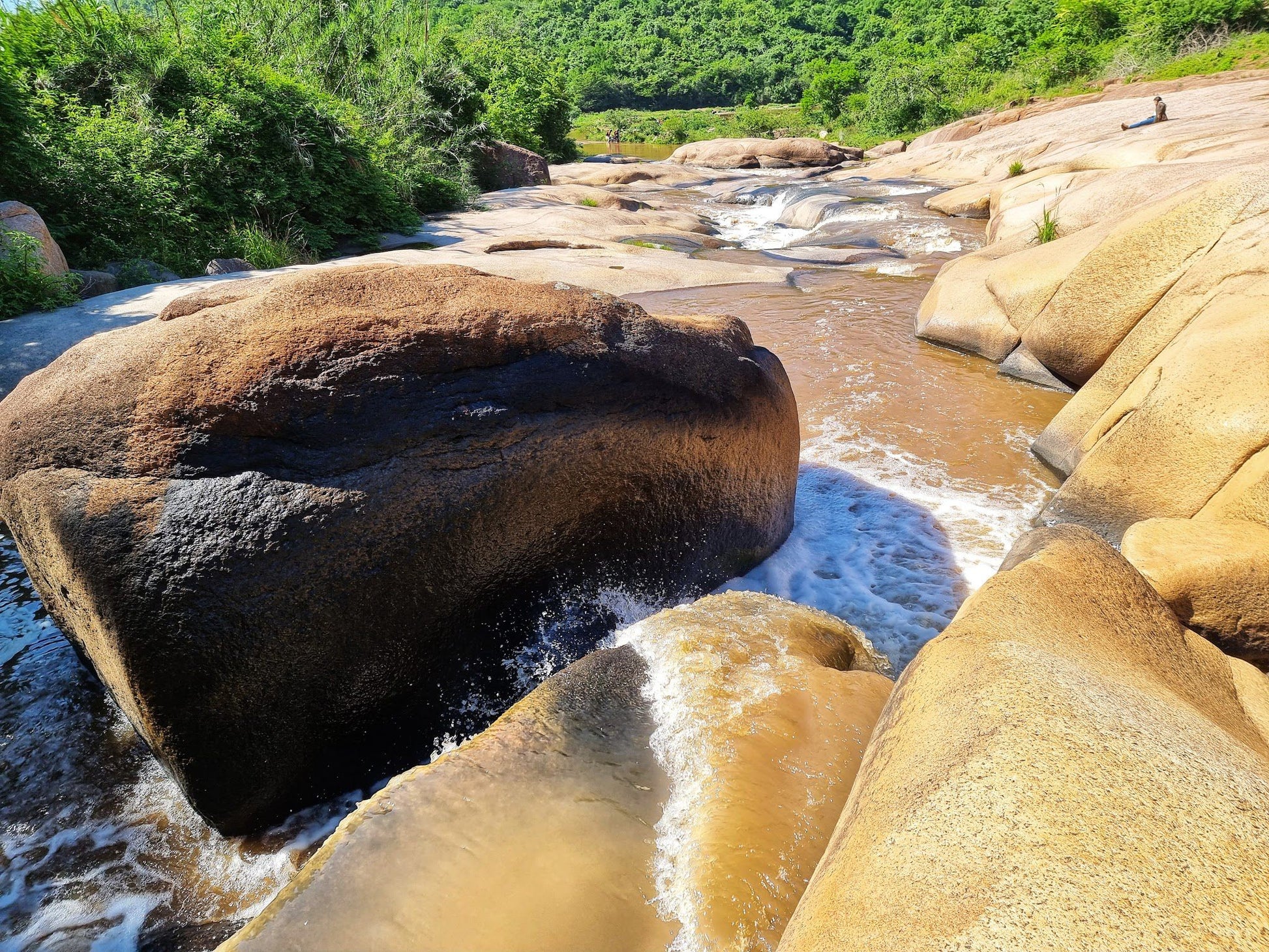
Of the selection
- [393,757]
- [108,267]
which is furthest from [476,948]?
[108,267]

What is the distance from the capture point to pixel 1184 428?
4.11 metres

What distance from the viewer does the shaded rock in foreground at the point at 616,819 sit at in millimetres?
1671

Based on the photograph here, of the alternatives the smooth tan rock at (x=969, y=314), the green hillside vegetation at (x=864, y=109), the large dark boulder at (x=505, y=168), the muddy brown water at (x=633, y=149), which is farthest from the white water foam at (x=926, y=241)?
the muddy brown water at (x=633, y=149)

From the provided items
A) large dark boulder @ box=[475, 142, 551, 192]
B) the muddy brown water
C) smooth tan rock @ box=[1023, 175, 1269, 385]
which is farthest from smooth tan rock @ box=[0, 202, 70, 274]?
the muddy brown water

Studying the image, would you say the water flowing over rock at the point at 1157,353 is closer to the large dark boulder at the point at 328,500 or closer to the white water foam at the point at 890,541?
the white water foam at the point at 890,541

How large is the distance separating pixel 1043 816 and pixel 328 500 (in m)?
2.29

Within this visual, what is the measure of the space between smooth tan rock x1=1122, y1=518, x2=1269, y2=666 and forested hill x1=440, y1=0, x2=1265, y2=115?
23968mm

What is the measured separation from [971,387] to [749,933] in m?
6.41

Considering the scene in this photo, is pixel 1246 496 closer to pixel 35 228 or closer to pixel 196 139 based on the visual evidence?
pixel 35 228

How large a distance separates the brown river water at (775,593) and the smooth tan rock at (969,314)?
0.27m

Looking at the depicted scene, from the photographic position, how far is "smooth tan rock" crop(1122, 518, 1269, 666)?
319 centimetres

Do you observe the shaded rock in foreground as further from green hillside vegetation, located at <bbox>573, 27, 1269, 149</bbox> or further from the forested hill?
green hillside vegetation, located at <bbox>573, 27, 1269, 149</bbox>

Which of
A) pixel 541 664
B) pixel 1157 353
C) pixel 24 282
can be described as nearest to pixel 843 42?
pixel 1157 353

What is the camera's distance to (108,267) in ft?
29.7
